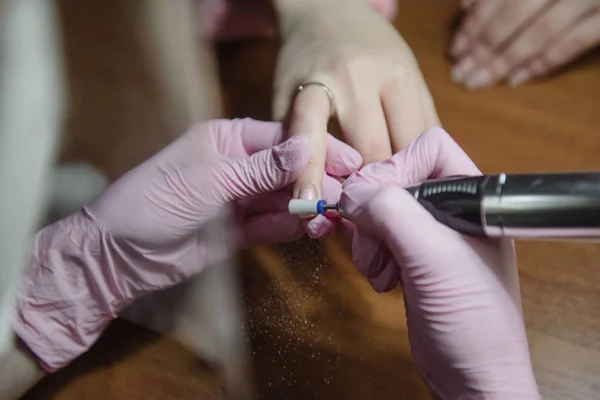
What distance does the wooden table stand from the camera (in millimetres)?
502

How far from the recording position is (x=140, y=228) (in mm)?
533

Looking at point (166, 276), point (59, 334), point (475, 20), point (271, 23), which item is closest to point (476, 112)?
point (475, 20)

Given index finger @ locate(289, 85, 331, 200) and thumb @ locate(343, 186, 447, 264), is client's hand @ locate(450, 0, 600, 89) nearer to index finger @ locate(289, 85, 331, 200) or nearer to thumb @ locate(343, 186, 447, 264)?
index finger @ locate(289, 85, 331, 200)

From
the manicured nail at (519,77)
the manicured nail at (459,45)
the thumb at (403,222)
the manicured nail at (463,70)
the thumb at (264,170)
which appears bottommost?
the thumb at (403,222)

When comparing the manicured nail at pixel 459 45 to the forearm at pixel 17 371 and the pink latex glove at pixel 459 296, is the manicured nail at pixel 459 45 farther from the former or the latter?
the forearm at pixel 17 371

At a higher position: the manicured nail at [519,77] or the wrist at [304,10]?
the wrist at [304,10]

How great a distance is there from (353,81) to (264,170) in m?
0.16

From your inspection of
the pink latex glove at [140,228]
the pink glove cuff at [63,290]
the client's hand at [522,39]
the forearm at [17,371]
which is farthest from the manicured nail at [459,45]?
the forearm at [17,371]

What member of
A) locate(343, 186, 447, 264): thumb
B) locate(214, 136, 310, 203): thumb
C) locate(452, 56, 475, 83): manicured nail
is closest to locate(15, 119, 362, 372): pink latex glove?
locate(214, 136, 310, 203): thumb

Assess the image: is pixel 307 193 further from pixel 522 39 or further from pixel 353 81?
pixel 522 39

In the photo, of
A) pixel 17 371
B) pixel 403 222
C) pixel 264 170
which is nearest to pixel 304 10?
pixel 264 170

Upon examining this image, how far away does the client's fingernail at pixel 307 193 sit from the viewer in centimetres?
49

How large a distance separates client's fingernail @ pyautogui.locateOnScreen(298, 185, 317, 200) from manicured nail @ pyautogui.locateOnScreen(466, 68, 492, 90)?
0.97 feet

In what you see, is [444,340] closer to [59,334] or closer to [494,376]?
[494,376]
